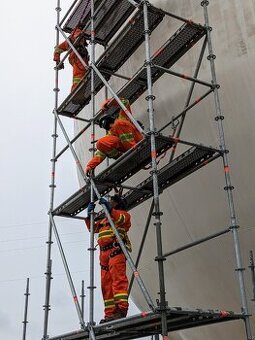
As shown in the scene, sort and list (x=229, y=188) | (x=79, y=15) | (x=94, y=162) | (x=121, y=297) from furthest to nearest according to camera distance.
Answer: (x=79, y=15), (x=94, y=162), (x=121, y=297), (x=229, y=188)

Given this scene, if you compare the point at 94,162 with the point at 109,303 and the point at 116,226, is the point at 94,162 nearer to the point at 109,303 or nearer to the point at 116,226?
the point at 116,226

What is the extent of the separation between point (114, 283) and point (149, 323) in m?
0.69

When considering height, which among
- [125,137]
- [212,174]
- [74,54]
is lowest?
[212,174]

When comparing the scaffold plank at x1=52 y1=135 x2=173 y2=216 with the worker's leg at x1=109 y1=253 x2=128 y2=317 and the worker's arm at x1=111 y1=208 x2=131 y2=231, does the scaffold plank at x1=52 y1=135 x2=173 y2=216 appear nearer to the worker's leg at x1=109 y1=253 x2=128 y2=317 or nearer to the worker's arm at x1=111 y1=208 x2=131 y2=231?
the worker's arm at x1=111 y1=208 x2=131 y2=231

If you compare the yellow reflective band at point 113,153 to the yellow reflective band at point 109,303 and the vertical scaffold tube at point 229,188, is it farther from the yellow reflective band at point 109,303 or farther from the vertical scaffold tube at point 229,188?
the yellow reflective band at point 109,303

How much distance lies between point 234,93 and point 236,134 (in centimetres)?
46

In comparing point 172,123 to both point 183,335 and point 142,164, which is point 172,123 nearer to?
point 142,164

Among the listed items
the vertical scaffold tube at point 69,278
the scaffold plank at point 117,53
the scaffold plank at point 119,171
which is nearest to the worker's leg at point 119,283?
the vertical scaffold tube at point 69,278

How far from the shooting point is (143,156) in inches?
234

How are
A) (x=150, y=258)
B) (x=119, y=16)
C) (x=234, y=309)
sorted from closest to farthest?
(x=234, y=309) → (x=150, y=258) → (x=119, y=16)

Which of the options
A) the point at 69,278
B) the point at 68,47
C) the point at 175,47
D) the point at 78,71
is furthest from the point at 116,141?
the point at 68,47

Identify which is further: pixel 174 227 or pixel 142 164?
pixel 174 227

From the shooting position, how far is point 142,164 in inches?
243

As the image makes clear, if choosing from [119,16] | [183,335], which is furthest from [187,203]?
[119,16]
